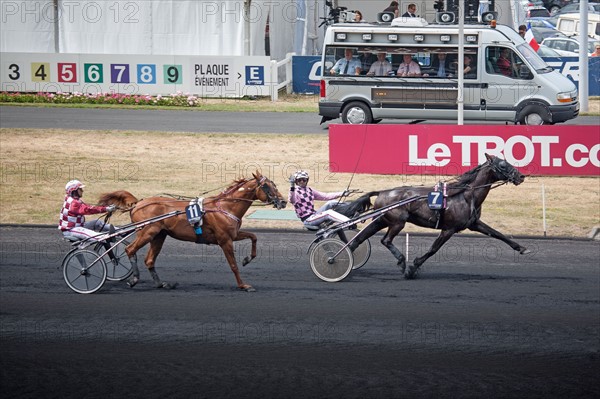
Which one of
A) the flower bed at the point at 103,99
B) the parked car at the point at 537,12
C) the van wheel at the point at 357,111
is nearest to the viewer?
the van wheel at the point at 357,111

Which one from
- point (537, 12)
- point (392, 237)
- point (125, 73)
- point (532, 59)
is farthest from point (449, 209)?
point (537, 12)

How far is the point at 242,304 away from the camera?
40.2ft

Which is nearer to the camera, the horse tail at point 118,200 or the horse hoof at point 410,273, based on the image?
the horse tail at point 118,200

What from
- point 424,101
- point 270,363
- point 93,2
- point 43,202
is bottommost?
point 270,363

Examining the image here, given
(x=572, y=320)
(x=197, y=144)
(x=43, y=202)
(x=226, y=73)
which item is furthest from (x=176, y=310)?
(x=226, y=73)

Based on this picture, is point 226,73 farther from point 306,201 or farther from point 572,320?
point 572,320

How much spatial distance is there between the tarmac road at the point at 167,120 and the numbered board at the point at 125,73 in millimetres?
1417

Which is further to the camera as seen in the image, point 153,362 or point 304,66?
point 304,66

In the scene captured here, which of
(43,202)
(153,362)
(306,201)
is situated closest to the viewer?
(153,362)

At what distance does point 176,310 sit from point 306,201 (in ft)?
7.89

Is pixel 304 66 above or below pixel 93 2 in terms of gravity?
below

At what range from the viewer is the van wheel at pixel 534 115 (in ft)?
78.8

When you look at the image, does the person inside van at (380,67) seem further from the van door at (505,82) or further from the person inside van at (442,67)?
the van door at (505,82)

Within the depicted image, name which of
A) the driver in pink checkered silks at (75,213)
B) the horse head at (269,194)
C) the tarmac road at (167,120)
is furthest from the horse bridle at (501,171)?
the tarmac road at (167,120)
